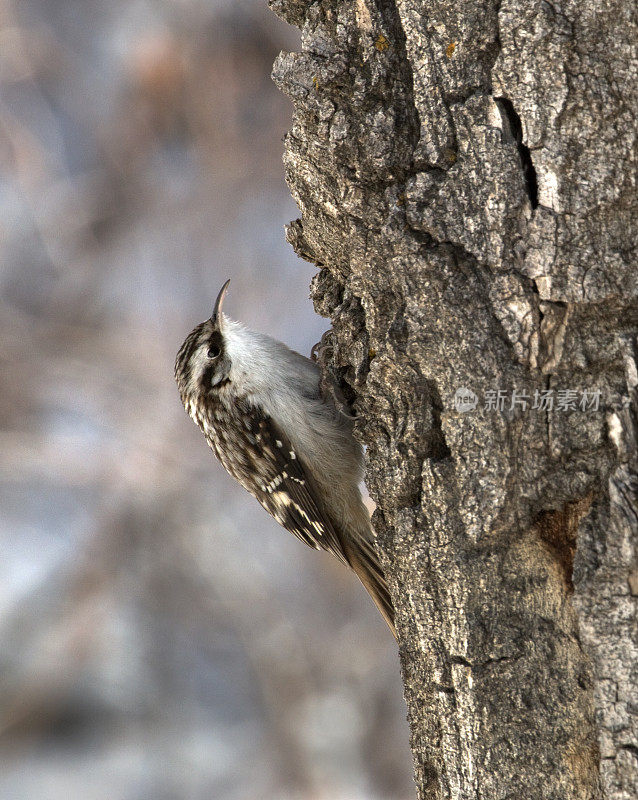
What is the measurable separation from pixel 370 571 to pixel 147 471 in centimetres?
209

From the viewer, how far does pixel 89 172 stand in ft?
14.8

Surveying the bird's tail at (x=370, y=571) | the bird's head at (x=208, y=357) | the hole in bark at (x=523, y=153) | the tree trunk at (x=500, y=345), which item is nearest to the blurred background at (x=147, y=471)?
the bird's head at (x=208, y=357)

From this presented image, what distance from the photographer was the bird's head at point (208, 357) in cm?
287

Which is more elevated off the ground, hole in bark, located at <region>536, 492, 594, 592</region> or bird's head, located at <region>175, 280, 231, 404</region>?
bird's head, located at <region>175, 280, 231, 404</region>

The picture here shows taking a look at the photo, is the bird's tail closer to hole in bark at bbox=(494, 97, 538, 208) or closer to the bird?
the bird

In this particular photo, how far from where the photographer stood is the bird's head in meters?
2.87

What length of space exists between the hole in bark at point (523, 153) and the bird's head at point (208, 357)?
1.49 m

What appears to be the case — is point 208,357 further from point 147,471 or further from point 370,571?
point 147,471

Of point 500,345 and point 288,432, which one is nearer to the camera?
point 500,345

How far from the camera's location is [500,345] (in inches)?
60.3

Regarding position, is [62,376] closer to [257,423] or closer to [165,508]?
[165,508]

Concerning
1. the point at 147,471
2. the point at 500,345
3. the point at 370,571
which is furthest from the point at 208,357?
the point at 147,471

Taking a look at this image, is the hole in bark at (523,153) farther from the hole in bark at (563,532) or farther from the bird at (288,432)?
the bird at (288,432)

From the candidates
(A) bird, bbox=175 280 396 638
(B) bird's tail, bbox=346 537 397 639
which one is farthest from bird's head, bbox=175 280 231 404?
(B) bird's tail, bbox=346 537 397 639
